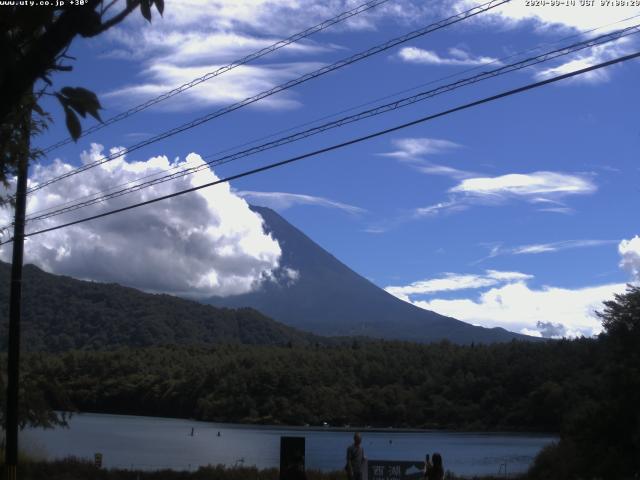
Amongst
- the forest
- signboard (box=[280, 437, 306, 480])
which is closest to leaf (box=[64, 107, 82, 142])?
signboard (box=[280, 437, 306, 480])

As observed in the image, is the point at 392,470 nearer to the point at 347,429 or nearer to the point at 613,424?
the point at 613,424

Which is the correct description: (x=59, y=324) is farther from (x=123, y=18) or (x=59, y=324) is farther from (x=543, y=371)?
(x=123, y=18)

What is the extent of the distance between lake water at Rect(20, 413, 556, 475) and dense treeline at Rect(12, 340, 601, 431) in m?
3.09

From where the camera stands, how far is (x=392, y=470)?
1791 cm

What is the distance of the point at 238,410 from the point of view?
119m

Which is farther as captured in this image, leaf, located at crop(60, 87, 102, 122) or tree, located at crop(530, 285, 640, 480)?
tree, located at crop(530, 285, 640, 480)

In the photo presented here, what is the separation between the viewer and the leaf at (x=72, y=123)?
3.84 m

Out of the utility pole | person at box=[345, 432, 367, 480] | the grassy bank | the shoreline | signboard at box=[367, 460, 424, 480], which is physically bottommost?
the shoreline

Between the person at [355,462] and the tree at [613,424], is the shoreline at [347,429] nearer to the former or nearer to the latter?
the tree at [613,424]

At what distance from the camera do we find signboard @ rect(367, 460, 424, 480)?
1770 cm

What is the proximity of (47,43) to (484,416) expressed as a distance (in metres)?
101

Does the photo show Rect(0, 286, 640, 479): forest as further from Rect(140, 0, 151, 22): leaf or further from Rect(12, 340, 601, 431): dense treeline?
Rect(140, 0, 151, 22): leaf

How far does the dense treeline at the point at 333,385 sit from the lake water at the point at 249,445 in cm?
309

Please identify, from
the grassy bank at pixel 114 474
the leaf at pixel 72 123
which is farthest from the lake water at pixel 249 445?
Answer: the leaf at pixel 72 123
